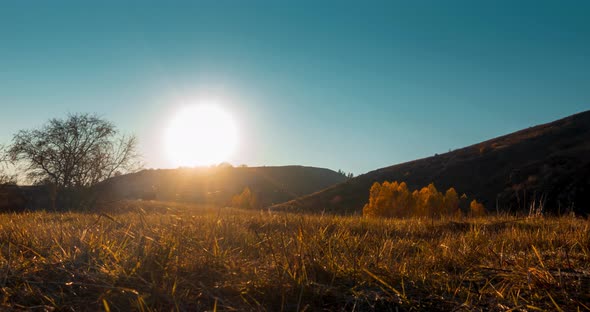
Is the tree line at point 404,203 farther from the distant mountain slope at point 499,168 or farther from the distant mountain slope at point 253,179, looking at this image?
the distant mountain slope at point 253,179

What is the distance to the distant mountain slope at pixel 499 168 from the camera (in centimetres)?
4941

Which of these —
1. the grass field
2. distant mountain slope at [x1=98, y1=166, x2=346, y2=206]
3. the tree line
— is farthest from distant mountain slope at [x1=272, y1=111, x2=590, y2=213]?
the grass field

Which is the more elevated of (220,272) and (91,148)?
(91,148)

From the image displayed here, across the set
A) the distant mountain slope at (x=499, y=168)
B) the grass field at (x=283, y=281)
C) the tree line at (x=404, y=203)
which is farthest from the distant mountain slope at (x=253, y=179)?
the grass field at (x=283, y=281)

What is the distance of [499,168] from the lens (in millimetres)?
67812

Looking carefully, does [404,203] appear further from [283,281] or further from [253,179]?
[253,179]

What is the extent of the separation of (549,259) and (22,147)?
29011 mm

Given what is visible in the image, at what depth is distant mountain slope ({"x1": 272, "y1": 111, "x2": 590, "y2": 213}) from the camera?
1945 inches

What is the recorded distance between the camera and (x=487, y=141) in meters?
89.9

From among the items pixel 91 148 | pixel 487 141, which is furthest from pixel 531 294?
pixel 487 141

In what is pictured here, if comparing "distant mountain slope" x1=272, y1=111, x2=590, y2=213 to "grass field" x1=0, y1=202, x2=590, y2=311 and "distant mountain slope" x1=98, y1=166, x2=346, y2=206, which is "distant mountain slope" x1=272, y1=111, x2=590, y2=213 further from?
"grass field" x1=0, y1=202, x2=590, y2=311

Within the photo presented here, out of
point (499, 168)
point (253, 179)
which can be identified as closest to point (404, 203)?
point (499, 168)

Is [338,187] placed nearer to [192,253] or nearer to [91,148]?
[91,148]

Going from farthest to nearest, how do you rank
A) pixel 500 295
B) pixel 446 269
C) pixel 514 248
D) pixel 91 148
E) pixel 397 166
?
pixel 397 166 < pixel 91 148 < pixel 514 248 < pixel 446 269 < pixel 500 295
